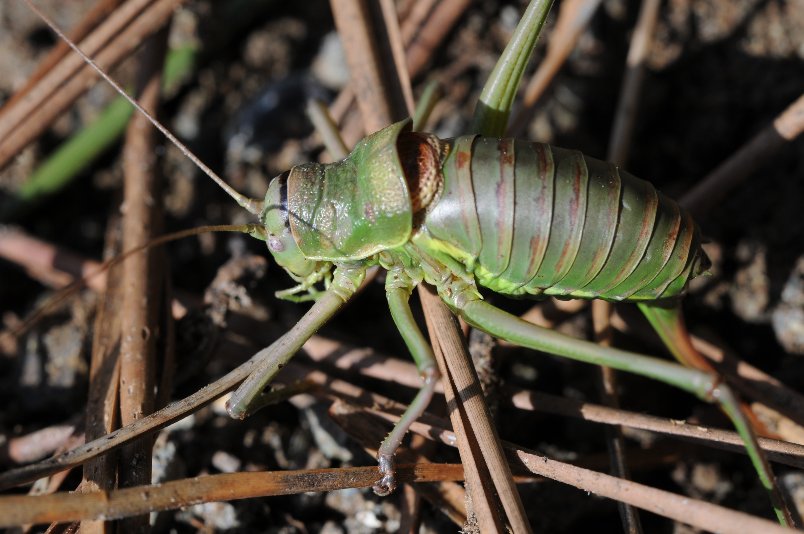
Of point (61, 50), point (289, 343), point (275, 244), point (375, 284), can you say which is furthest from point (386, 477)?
point (61, 50)

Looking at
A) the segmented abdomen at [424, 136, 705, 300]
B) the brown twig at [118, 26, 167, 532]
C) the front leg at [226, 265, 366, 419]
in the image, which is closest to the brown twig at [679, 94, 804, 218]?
the segmented abdomen at [424, 136, 705, 300]

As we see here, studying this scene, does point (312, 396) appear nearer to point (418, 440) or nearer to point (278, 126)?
point (418, 440)

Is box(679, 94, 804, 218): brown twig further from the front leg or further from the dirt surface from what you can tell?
the front leg

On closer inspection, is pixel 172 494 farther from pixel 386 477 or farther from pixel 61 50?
pixel 61 50

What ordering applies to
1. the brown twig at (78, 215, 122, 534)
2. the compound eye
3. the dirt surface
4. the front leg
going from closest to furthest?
the brown twig at (78, 215, 122, 534)
the front leg
the compound eye
the dirt surface

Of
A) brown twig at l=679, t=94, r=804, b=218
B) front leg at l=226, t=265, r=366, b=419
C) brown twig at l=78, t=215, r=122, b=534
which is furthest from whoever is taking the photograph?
brown twig at l=679, t=94, r=804, b=218

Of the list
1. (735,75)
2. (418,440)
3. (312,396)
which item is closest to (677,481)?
(418,440)

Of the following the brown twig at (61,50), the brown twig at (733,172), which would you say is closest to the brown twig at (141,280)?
the brown twig at (61,50)
